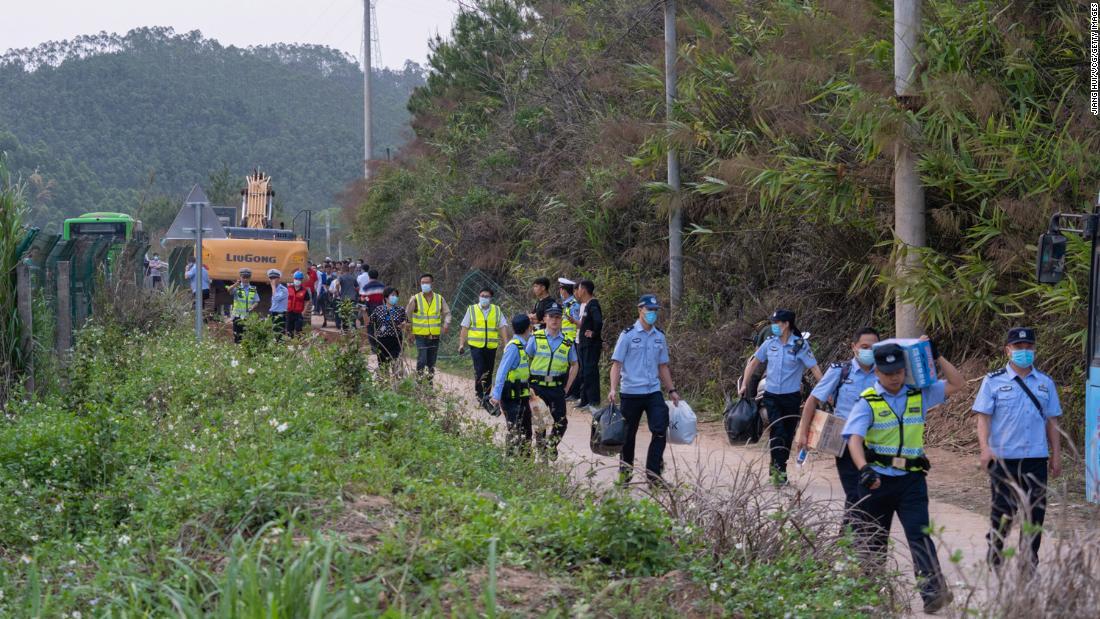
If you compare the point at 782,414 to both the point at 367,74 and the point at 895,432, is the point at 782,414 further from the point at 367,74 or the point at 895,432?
the point at 367,74

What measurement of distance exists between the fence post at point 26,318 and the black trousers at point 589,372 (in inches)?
272

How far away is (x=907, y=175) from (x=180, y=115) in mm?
91794

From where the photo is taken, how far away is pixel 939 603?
619 centimetres

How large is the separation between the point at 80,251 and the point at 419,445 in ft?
26.9

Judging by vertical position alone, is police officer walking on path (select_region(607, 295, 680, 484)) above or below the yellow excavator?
below

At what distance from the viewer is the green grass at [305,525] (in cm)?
506

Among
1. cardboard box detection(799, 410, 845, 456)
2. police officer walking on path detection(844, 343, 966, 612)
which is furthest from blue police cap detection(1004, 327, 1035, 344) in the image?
cardboard box detection(799, 410, 845, 456)

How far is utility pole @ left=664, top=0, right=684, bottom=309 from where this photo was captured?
17250mm

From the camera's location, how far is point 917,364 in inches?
287

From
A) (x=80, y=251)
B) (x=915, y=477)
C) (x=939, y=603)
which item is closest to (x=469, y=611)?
(x=939, y=603)

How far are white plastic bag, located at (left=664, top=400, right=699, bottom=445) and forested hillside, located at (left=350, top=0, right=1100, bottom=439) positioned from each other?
10.1ft

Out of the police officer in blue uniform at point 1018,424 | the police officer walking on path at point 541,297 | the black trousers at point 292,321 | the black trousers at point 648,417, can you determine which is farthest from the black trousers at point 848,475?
the black trousers at point 292,321

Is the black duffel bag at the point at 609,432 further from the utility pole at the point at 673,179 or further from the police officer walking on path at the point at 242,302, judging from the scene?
the police officer walking on path at the point at 242,302

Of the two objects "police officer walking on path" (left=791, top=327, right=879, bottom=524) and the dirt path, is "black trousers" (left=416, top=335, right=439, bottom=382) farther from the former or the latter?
"police officer walking on path" (left=791, top=327, right=879, bottom=524)
